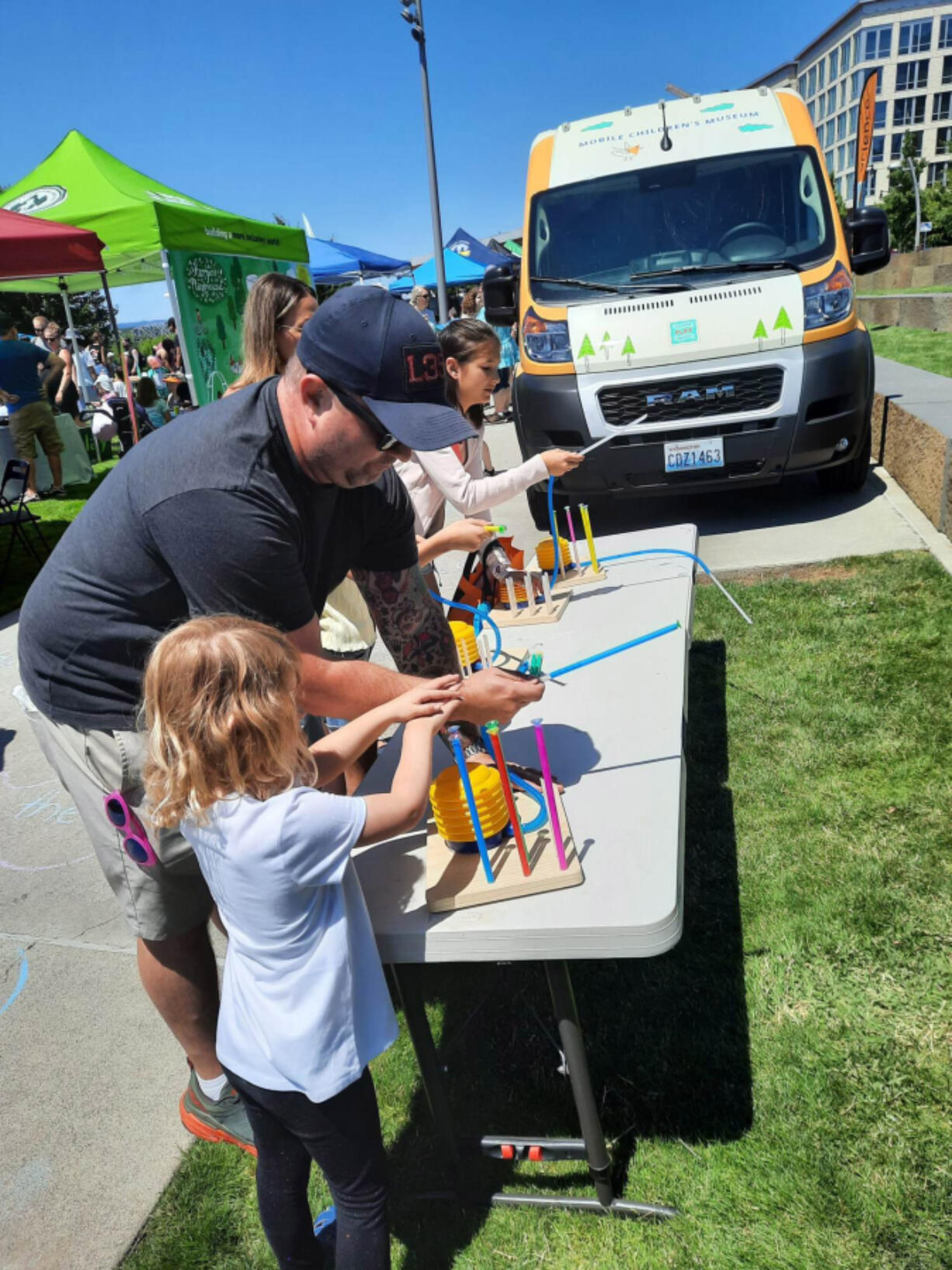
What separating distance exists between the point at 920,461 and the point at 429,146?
38.0ft

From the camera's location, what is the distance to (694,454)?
5.75 m

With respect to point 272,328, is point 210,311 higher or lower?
lower

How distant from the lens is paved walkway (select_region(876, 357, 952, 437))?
5816mm

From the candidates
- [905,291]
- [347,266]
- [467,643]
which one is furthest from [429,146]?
[905,291]

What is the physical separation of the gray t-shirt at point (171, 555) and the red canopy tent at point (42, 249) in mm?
5965

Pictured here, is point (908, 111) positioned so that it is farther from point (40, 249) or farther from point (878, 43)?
point (40, 249)

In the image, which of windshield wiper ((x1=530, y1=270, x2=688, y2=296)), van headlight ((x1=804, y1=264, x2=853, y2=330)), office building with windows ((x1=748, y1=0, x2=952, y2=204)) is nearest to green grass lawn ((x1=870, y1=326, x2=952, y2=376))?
van headlight ((x1=804, y1=264, x2=853, y2=330))

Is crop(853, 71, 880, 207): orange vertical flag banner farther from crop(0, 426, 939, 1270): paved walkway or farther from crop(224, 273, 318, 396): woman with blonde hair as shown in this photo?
crop(0, 426, 939, 1270): paved walkway

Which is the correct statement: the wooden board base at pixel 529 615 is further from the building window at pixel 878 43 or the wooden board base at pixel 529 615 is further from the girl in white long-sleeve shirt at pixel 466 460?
the building window at pixel 878 43

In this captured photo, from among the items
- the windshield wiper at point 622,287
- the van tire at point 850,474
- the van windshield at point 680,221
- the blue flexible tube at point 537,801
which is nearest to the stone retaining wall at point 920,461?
the van tire at point 850,474

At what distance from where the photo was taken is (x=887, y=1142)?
6.29 feet

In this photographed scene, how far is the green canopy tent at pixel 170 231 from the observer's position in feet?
27.8

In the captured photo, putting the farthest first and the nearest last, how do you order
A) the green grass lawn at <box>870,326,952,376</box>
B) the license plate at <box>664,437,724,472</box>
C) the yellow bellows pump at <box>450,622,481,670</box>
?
1. the green grass lawn at <box>870,326,952,376</box>
2. the license plate at <box>664,437,724,472</box>
3. the yellow bellows pump at <box>450,622,481,670</box>

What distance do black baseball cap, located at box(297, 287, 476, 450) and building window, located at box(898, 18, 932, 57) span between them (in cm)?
9334
